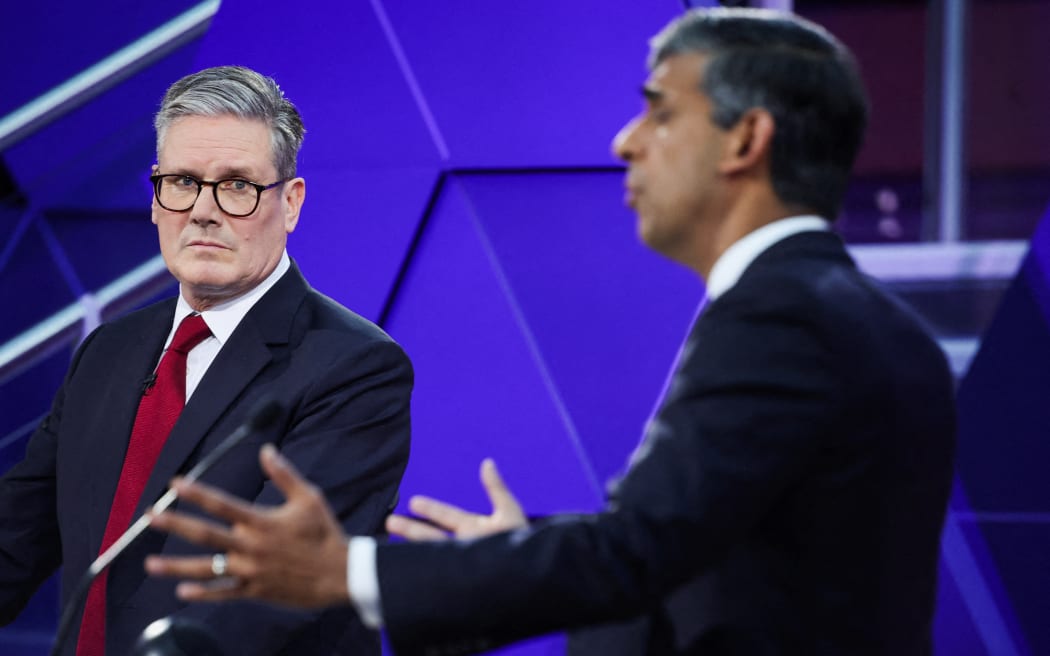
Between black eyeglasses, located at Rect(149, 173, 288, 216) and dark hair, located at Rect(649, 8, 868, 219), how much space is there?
1007 mm

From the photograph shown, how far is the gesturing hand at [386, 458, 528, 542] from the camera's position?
131cm

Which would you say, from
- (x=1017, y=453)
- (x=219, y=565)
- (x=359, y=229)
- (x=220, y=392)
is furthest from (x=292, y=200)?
(x=1017, y=453)

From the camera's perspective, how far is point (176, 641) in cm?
147

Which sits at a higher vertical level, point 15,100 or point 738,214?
point 15,100

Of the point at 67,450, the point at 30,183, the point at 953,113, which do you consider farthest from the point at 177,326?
the point at 953,113

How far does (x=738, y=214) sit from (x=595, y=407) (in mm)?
1881

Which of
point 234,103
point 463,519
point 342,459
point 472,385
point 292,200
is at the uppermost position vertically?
point 234,103

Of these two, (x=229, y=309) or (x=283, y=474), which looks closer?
(x=283, y=474)

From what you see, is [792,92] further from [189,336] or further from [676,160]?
[189,336]

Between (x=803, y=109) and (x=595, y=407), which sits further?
(x=595, y=407)

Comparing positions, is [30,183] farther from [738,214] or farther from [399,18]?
[738,214]

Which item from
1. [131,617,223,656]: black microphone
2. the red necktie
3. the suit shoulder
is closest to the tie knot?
the red necktie

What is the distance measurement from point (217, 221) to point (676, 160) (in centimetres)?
102

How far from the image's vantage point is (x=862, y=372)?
124cm
